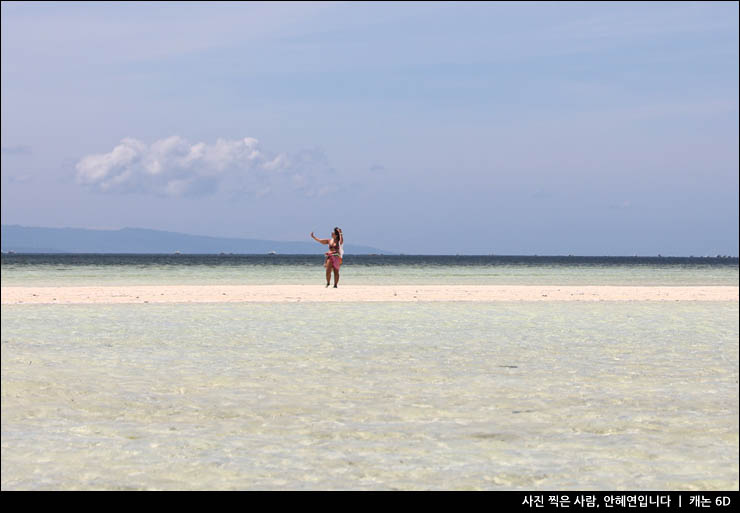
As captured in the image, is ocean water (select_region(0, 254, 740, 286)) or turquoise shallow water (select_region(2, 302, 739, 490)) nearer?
turquoise shallow water (select_region(2, 302, 739, 490))

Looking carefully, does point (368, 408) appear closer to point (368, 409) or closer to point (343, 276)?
point (368, 409)

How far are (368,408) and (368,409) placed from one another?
63 millimetres

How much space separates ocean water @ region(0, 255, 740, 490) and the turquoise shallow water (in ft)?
0.10

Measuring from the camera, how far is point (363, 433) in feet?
27.7

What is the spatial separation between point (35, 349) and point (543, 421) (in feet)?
33.0

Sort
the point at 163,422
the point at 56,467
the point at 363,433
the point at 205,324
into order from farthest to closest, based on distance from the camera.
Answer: the point at 205,324 < the point at 163,422 < the point at 363,433 < the point at 56,467

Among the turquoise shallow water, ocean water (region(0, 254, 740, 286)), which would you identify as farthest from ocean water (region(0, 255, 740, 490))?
ocean water (region(0, 254, 740, 286))

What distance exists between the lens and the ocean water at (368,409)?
6.96 m

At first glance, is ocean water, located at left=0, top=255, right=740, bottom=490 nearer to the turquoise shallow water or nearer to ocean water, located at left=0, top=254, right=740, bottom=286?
the turquoise shallow water

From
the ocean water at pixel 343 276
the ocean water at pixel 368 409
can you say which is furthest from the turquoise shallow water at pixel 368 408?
the ocean water at pixel 343 276

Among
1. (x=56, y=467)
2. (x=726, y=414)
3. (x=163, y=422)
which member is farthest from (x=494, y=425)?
(x=56, y=467)

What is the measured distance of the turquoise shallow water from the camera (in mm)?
6977

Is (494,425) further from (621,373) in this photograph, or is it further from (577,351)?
(577,351)
